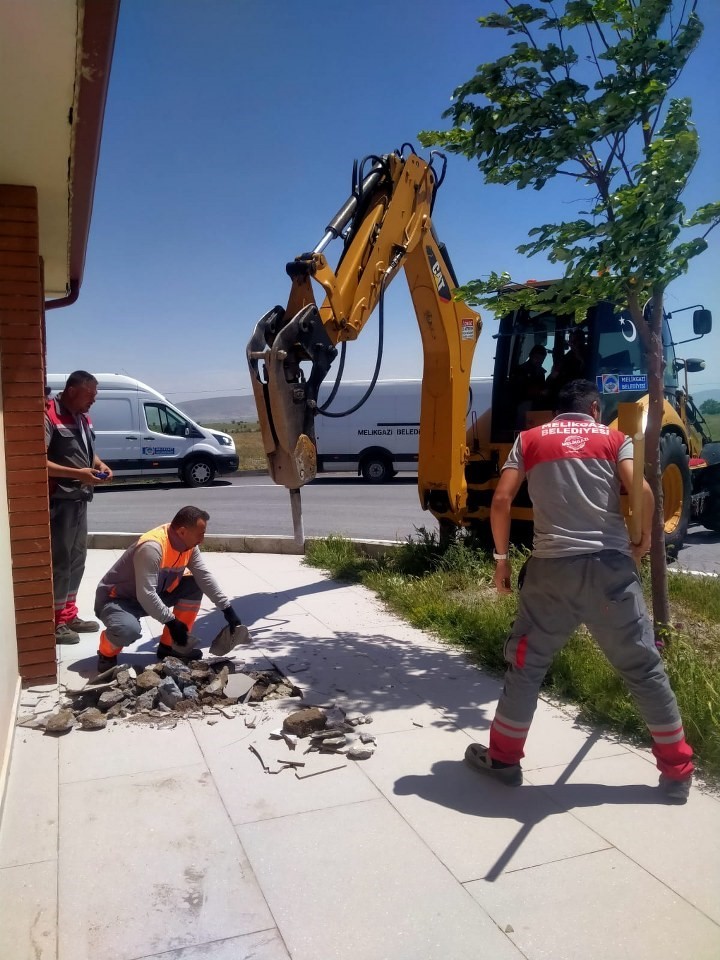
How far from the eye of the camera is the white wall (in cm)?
362

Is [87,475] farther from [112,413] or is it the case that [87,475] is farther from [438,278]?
[112,413]

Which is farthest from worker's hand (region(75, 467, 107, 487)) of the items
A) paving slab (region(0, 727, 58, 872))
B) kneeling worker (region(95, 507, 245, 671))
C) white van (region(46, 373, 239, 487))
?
white van (region(46, 373, 239, 487))

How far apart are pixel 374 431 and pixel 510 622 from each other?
1540 centimetres

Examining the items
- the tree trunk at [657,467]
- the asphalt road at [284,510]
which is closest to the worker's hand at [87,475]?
the tree trunk at [657,467]

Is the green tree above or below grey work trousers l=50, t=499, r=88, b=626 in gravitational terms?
above

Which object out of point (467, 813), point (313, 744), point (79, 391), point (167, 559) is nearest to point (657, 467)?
point (467, 813)

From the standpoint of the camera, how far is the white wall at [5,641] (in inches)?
143

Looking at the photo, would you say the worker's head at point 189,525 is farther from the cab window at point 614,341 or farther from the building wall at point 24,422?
the cab window at point 614,341

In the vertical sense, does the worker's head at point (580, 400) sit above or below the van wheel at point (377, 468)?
above

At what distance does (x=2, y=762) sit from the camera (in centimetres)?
354

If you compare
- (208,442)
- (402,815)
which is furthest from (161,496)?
(402,815)

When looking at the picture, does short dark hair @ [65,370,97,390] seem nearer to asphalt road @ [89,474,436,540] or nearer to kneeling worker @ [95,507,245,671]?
kneeling worker @ [95,507,245,671]

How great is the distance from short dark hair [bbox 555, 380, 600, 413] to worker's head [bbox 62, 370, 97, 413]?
3.55m

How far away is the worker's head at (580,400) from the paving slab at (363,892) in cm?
202
